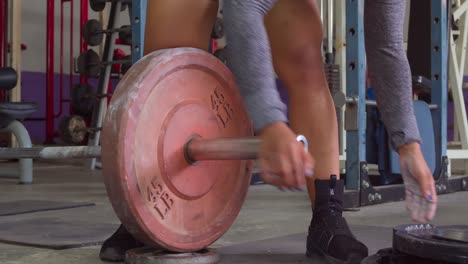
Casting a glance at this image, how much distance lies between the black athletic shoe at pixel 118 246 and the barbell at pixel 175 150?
148 mm

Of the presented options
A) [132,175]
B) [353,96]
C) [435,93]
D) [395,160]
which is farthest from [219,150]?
[435,93]

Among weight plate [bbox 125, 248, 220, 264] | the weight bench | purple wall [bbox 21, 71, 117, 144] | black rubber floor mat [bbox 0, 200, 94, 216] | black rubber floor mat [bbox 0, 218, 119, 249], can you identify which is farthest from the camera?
purple wall [bbox 21, 71, 117, 144]

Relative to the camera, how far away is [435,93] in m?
2.85

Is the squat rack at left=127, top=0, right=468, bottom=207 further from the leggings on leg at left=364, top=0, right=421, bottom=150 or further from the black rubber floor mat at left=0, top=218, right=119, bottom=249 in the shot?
the leggings on leg at left=364, top=0, right=421, bottom=150

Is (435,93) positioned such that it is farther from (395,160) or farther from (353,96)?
(353,96)

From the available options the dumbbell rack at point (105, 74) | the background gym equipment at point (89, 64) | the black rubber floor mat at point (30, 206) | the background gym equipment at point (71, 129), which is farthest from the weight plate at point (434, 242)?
the background gym equipment at point (71, 129)

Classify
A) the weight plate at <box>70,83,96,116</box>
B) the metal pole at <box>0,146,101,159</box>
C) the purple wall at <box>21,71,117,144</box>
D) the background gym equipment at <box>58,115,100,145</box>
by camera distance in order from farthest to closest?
the purple wall at <box>21,71,117,144</box>
the weight plate at <box>70,83,96,116</box>
the background gym equipment at <box>58,115,100,145</box>
the metal pole at <box>0,146,101,159</box>

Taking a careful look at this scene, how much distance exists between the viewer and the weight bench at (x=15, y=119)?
315 centimetres

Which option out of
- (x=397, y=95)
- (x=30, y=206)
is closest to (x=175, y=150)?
(x=397, y=95)

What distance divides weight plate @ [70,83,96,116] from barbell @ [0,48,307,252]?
3.27 metres

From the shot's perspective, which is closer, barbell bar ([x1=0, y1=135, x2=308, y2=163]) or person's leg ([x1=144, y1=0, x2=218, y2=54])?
barbell bar ([x1=0, y1=135, x2=308, y2=163])

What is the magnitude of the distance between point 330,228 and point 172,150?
0.36 meters

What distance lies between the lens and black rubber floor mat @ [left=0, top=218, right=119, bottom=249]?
144cm

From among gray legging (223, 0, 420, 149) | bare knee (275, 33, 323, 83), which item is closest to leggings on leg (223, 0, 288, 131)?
gray legging (223, 0, 420, 149)
